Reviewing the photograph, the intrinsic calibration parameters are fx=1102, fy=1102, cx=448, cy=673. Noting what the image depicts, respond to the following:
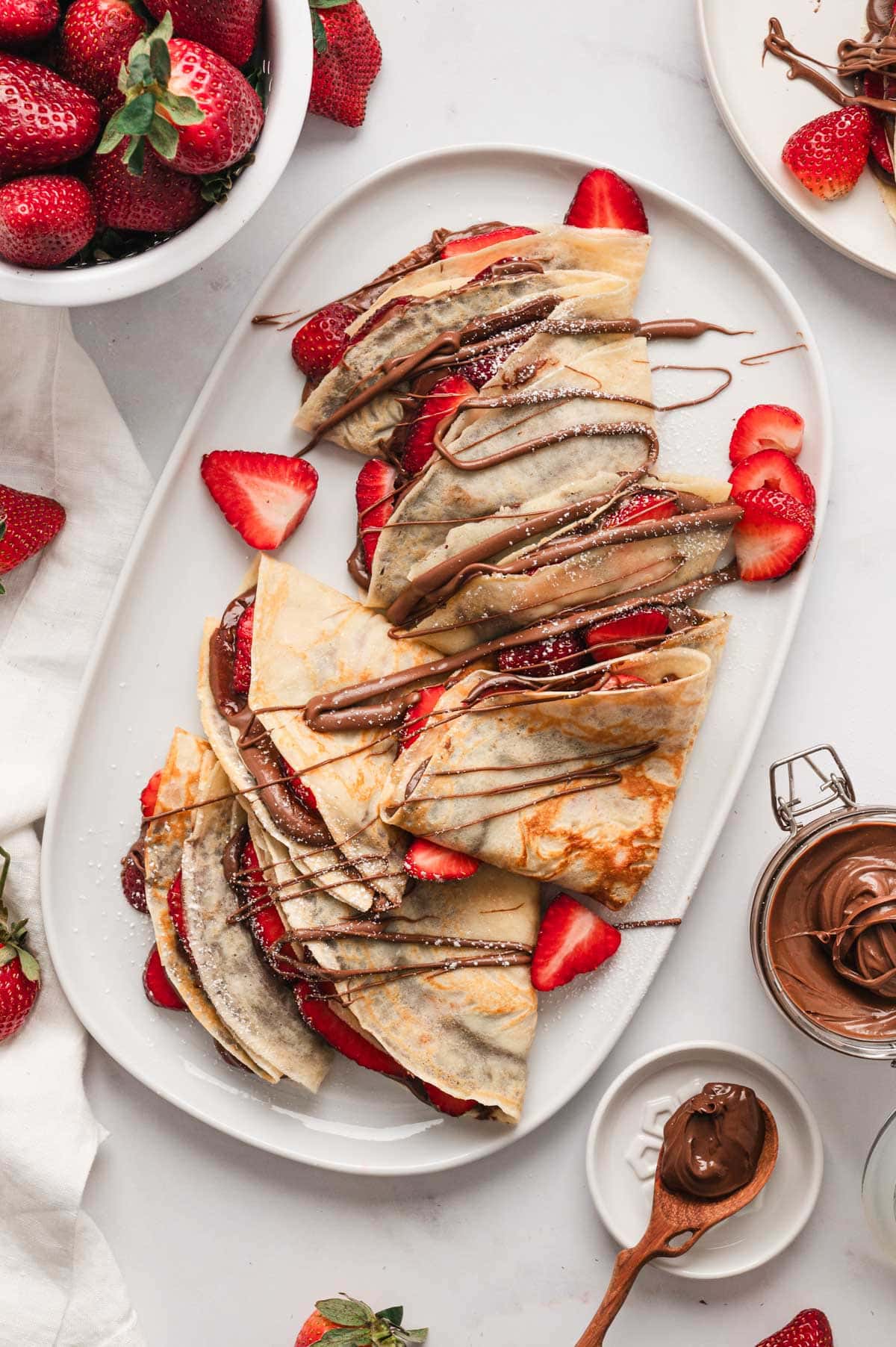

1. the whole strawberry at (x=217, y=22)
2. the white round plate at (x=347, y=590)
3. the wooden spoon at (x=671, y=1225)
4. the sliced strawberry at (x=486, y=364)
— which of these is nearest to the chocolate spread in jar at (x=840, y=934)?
the white round plate at (x=347, y=590)

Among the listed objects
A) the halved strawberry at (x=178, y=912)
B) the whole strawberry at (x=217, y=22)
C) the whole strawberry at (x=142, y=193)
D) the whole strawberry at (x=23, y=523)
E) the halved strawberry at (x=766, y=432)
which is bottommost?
the halved strawberry at (x=178, y=912)

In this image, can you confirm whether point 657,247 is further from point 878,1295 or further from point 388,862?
point 878,1295

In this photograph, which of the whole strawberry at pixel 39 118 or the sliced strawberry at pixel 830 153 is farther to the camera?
the sliced strawberry at pixel 830 153

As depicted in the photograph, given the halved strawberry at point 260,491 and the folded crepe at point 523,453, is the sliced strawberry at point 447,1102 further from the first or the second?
the halved strawberry at point 260,491

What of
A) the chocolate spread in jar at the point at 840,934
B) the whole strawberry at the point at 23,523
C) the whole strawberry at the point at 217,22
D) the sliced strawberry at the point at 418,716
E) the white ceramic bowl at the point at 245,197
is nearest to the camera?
the whole strawberry at the point at 217,22

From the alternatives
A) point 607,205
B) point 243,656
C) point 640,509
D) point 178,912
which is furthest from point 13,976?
point 607,205

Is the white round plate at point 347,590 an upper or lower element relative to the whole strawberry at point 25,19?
lower

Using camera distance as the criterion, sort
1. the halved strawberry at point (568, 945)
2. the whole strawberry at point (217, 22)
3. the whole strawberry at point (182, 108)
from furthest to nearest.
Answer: the halved strawberry at point (568, 945), the whole strawberry at point (217, 22), the whole strawberry at point (182, 108)

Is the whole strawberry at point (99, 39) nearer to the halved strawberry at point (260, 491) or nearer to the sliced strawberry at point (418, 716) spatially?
the halved strawberry at point (260, 491)

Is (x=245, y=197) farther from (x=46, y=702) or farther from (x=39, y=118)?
(x=46, y=702)
